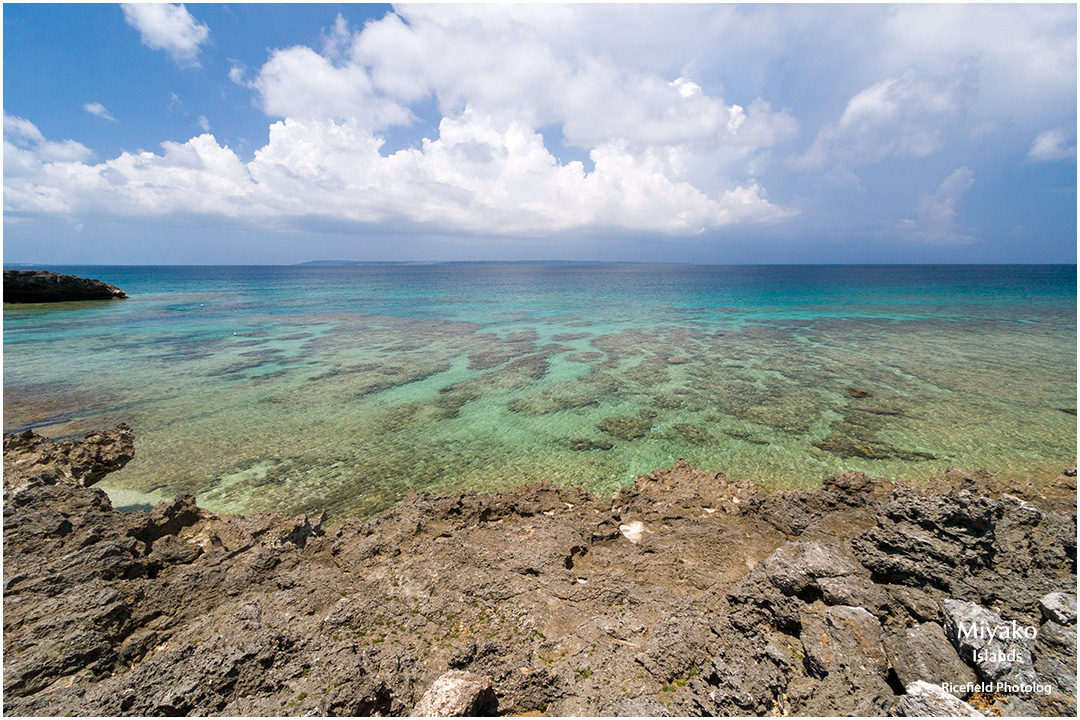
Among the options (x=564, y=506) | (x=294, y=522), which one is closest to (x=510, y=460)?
(x=564, y=506)

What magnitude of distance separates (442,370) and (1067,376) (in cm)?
3341

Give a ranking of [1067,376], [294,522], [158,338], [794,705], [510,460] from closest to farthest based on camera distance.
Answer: [794,705], [294,522], [510,460], [1067,376], [158,338]

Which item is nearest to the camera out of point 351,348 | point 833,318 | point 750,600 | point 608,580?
point 750,600

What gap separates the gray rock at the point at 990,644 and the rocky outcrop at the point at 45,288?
3706 inches

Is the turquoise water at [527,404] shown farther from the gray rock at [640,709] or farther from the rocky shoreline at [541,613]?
the gray rock at [640,709]

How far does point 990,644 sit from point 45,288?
9657 cm

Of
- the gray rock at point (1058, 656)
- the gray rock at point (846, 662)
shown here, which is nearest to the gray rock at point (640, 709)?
the gray rock at point (846, 662)

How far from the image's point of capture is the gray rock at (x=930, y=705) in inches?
158

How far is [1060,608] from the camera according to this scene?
16.6 feet

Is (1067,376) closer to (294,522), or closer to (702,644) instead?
(702,644)

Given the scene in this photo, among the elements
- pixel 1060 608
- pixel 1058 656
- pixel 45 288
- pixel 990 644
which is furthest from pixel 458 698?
pixel 45 288

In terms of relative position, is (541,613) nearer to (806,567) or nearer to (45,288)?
(806,567)

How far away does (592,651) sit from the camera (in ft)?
17.3

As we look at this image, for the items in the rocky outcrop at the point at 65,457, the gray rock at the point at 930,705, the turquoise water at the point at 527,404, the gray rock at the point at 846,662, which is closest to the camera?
the gray rock at the point at 930,705
